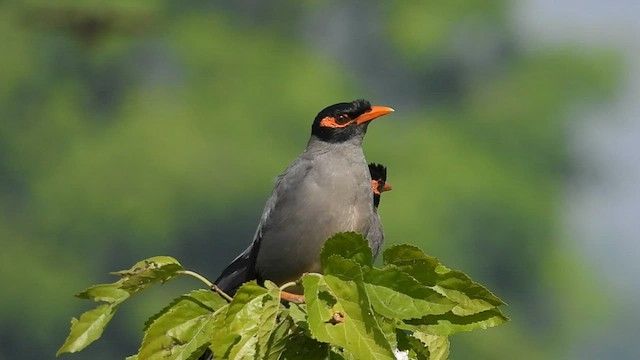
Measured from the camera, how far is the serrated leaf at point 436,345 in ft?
6.84

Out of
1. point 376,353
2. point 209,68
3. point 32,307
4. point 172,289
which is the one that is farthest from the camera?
point 209,68

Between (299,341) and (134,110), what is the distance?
1297 centimetres

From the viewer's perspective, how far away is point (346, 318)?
1734mm

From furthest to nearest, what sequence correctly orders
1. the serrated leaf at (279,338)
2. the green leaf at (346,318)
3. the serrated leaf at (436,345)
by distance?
the serrated leaf at (436,345) → the serrated leaf at (279,338) → the green leaf at (346,318)

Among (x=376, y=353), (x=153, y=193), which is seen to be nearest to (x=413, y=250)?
(x=376, y=353)

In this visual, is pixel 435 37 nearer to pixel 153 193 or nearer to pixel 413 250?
pixel 153 193

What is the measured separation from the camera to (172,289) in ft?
38.2

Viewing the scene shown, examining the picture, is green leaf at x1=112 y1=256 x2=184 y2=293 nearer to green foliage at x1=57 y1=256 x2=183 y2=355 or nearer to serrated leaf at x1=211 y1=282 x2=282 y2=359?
green foliage at x1=57 y1=256 x2=183 y2=355

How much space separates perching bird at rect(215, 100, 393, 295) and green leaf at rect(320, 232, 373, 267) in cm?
99

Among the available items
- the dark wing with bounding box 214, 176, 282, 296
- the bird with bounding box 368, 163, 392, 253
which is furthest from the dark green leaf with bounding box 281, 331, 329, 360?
the bird with bounding box 368, 163, 392, 253

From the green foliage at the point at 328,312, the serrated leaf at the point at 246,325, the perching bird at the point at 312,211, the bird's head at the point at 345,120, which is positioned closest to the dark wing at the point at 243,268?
the perching bird at the point at 312,211

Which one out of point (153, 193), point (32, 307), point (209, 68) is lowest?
point (32, 307)

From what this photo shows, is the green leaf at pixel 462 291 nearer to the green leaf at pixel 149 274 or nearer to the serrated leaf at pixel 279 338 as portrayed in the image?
the serrated leaf at pixel 279 338

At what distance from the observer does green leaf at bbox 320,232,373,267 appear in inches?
70.7
